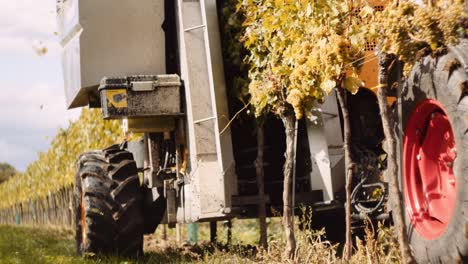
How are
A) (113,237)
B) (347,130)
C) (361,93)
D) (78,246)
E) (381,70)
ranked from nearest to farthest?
(381,70), (347,130), (361,93), (113,237), (78,246)

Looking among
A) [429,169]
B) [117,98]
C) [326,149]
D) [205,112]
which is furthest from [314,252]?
[117,98]

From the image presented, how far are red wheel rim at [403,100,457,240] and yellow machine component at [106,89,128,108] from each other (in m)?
2.75

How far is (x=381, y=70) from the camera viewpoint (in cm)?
499

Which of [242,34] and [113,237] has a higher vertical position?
[242,34]

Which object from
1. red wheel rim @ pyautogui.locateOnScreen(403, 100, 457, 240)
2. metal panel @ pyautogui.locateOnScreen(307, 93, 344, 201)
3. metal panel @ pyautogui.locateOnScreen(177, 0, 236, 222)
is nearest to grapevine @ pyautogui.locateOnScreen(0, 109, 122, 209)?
metal panel @ pyautogui.locateOnScreen(177, 0, 236, 222)

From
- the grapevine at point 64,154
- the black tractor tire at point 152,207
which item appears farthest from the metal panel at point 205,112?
the grapevine at point 64,154

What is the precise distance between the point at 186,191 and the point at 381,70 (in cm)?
272

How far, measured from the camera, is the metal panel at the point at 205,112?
679 cm

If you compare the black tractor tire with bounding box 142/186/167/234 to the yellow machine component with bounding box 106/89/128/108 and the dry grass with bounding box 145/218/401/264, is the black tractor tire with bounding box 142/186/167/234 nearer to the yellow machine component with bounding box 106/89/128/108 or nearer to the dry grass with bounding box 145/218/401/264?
the dry grass with bounding box 145/218/401/264

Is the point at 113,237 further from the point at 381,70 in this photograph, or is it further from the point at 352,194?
the point at 381,70

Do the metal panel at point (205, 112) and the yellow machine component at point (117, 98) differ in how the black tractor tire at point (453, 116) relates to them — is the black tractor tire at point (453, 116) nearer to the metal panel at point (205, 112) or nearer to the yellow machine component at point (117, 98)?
the metal panel at point (205, 112)

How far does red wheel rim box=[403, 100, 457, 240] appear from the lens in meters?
4.89

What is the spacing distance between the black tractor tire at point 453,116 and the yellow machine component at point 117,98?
9.58 ft

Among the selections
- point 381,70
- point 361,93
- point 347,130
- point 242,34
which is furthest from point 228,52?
point 381,70
